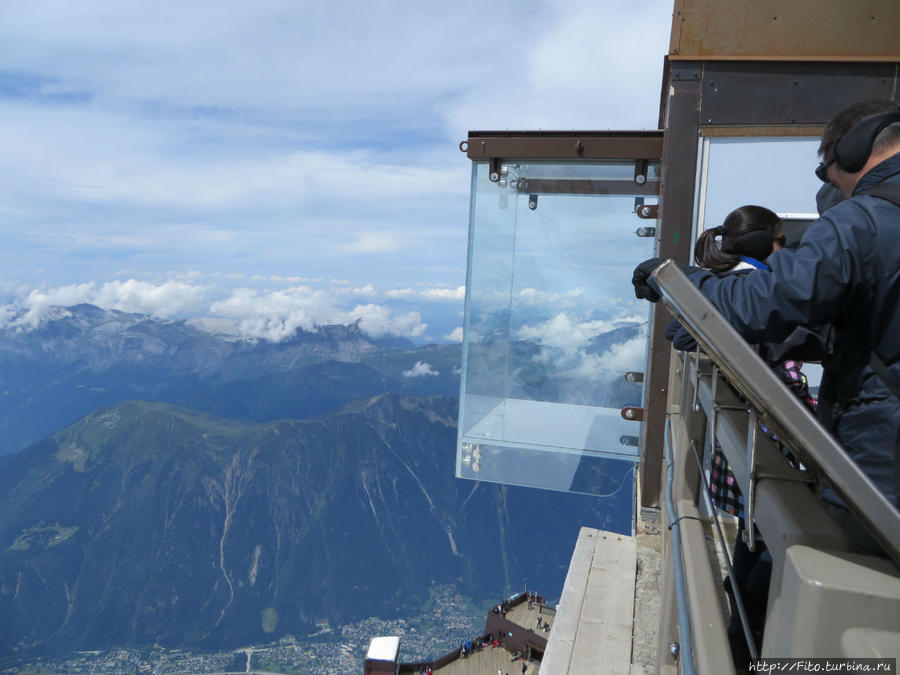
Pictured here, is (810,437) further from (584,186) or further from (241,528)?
(241,528)

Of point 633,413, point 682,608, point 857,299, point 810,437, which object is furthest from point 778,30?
point 810,437

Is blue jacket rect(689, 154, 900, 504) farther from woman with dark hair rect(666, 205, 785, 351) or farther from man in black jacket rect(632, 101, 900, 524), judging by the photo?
woman with dark hair rect(666, 205, 785, 351)

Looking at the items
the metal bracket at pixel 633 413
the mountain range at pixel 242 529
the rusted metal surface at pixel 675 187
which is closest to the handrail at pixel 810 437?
the rusted metal surface at pixel 675 187

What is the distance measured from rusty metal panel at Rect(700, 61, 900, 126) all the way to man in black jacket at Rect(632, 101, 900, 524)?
11.4 feet

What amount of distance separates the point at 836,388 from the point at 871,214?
0.40 metres

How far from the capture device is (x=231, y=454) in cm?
16738

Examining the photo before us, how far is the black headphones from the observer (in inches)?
55.8

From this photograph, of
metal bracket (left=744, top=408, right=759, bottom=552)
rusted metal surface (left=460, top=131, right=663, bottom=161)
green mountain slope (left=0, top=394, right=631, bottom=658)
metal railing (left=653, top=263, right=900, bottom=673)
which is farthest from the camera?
green mountain slope (left=0, top=394, right=631, bottom=658)

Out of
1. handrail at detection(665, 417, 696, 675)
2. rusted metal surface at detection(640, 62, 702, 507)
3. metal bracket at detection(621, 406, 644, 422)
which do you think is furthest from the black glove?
metal bracket at detection(621, 406, 644, 422)

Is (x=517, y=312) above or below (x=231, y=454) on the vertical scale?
above

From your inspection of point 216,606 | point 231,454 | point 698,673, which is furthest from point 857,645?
point 231,454

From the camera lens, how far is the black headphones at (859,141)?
1417mm

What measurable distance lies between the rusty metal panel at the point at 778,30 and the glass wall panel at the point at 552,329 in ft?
3.51

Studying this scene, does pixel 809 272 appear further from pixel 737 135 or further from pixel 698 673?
pixel 737 135
